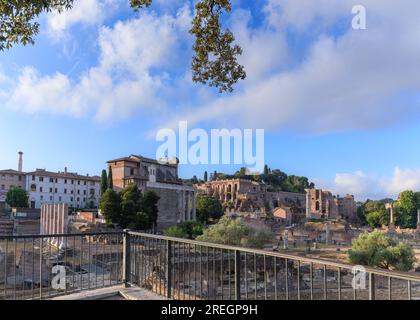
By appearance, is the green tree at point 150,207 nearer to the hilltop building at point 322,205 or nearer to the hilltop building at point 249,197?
the hilltop building at point 249,197

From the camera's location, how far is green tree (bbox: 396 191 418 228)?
285 ft

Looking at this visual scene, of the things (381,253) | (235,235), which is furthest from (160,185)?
(381,253)

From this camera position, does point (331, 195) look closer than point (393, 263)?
No

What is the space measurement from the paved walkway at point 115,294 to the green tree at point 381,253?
26886 millimetres

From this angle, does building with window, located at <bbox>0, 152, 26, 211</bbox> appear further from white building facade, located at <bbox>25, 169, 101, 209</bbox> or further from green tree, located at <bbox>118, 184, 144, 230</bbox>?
green tree, located at <bbox>118, 184, 144, 230</bbox>

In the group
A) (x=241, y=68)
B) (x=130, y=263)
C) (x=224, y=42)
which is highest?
(x=224, y=42)

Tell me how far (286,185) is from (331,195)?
1731 centimetres

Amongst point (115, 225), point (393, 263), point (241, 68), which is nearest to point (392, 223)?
point (393, 263)

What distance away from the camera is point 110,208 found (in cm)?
4331

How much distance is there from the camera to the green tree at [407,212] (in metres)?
86.9
